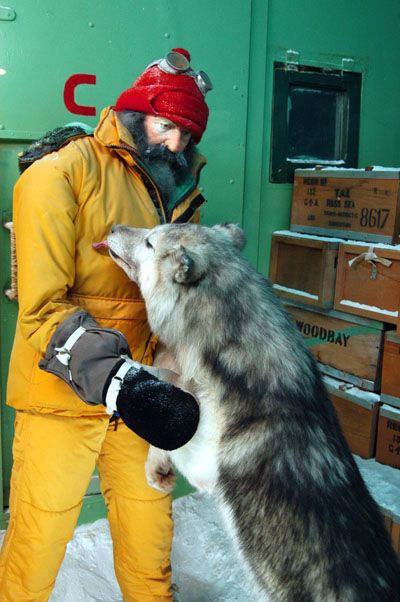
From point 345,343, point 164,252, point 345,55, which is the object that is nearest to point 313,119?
point 345,55

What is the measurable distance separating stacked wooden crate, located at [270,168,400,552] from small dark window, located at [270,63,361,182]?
0.18 meters

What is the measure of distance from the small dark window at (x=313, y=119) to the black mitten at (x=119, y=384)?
6.84 ft

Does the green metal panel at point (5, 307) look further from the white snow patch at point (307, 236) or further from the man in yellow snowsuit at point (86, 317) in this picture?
the white snow patch at point (307, 236)

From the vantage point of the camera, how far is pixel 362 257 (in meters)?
3.30

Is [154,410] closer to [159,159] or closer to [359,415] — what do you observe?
[159,159]

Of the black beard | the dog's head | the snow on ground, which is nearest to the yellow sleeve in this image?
the dog's head

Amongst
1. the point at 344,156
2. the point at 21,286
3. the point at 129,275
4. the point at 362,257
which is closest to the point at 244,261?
the point at 129,275

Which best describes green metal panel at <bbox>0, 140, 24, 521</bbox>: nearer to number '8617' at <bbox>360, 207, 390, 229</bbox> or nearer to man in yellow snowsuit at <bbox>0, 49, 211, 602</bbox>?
man in yellow snowsuit at <bbox>0, 49, 211, 602</bbox>

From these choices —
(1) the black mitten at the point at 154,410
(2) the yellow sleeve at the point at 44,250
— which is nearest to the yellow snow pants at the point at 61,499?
(2) the yellow sleeve at the point at 44,250

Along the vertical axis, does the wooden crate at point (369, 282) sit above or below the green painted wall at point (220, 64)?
below

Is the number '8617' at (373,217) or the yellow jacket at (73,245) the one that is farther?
the number '8617' at (373,217)

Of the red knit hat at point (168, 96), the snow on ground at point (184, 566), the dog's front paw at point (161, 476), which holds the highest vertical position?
the red knit hat at point (168, 96)

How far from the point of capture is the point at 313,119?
3717 millimetres

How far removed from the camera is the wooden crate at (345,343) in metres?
3.44
